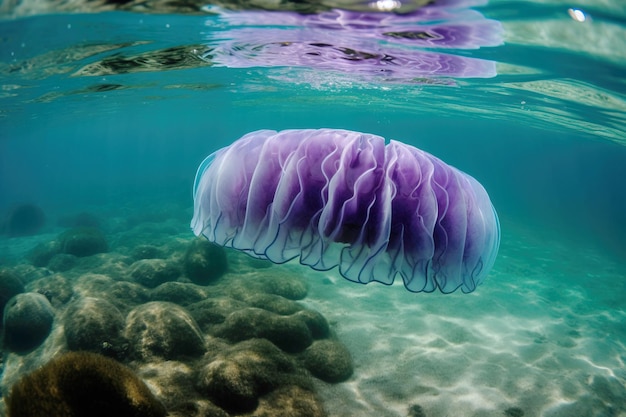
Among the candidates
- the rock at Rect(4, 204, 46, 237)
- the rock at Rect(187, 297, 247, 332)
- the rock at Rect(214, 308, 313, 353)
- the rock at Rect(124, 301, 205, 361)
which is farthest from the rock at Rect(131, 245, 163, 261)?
the rock at Rect(4, 204, 46, 237)

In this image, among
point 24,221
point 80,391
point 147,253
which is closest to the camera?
point 80,391

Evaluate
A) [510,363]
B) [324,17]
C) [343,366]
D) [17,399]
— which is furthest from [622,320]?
[17,399]

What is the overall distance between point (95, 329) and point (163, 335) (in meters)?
1.35

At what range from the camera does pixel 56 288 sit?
37.3ft

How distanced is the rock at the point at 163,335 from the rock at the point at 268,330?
0.65m

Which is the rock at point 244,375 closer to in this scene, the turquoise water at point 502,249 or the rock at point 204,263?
the turquoise water at point 502,249

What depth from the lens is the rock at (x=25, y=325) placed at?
30.2 feet

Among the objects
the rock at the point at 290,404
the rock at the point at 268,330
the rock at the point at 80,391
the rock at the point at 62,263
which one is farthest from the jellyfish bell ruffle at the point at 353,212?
the rock at the point at 62,263

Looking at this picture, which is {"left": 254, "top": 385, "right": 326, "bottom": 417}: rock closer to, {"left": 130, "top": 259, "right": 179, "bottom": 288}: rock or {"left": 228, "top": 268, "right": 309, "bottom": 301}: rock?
{"left": 228, "top": 268, "right": 309, "bottom": 301}: rock

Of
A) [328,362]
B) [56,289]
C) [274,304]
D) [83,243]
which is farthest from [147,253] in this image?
[328,362]

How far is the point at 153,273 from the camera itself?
11.7 m

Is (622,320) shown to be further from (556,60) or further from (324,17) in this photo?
(324,17)

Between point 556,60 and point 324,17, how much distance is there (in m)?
7.41

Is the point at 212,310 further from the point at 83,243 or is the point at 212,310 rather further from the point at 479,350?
the point at 83,243
